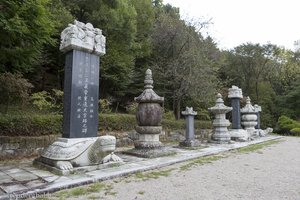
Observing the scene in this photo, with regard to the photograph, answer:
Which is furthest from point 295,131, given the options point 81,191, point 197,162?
point 81,191

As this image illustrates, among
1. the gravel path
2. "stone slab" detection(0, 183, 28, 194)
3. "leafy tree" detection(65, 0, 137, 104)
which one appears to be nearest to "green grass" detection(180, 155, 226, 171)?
the gravel path

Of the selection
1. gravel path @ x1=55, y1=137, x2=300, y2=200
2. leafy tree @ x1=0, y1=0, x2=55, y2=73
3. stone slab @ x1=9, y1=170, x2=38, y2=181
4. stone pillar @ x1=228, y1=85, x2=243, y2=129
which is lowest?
gravel path @ x1=55, y1=137, x2=300, y2=200

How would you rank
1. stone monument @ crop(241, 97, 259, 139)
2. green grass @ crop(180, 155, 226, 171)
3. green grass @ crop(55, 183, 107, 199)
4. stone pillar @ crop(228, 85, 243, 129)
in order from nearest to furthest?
green grass @ crop(55, 183, 107, 199) < green grass @ crop(180, 155, 226, 171) < stone pillar @ crop(228, 85, 243, 129) < stone monument @ crop(241, 97, 259, 139)

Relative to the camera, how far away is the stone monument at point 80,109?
5.62 meters

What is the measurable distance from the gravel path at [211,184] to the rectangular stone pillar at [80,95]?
63.6 inches

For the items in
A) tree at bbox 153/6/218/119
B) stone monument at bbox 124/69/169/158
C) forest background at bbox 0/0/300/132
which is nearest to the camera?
stone monument at bbox 124/69/169/158

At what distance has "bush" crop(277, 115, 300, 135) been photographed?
2198cm

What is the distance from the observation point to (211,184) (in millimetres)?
4836

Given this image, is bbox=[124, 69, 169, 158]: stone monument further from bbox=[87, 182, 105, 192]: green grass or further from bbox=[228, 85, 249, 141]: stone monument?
bbox=[228, 85, 249, 141]: stone monument

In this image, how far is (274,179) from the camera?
5.28 m

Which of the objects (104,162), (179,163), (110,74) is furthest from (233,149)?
(110,74)

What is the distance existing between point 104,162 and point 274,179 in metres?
3.64

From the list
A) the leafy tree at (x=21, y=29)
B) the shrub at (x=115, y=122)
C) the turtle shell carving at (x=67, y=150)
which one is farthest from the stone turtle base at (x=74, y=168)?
the shrub at (x=115, y=122)

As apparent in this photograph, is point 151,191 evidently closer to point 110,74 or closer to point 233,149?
point 233,149
